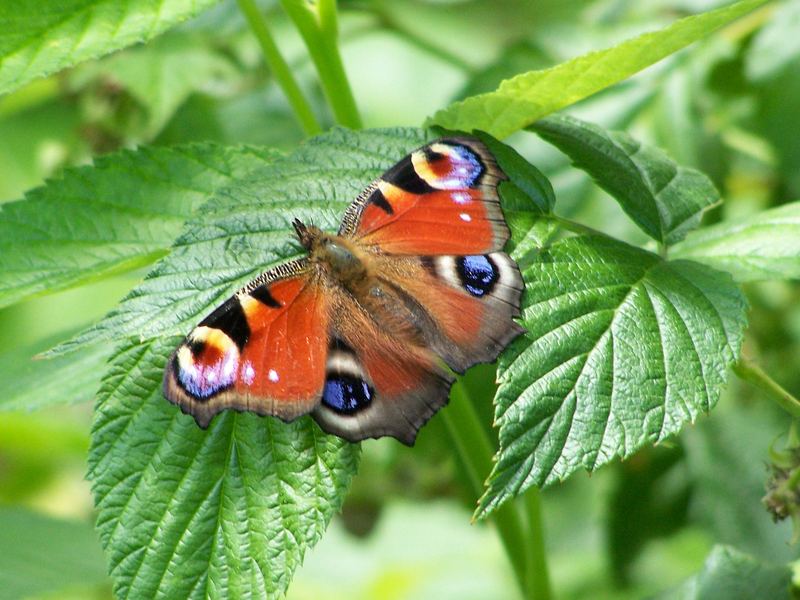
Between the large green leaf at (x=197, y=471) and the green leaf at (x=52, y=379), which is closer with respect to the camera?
the large green leaf at (x=197, y=471)

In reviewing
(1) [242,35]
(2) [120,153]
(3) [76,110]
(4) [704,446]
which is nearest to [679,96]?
(4) [704,446]

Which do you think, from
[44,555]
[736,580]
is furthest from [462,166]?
[44,555]

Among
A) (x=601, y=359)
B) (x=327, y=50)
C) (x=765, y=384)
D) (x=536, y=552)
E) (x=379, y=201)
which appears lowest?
(x=536, y=552)

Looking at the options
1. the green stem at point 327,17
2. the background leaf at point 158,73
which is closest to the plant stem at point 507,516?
the green stem at point 327,17

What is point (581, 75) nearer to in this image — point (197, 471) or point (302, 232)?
point (302, 232)

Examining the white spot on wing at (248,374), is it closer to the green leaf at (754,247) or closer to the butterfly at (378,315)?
the butterfly at (378,315)

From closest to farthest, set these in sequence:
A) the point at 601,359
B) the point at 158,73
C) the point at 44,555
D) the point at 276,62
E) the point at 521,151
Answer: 1. the point at 601,359
2. the point at 276,62
3. the point at 44,555
4. the point at 521,151
5. the point at 158,73

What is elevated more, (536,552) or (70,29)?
(70,29)
